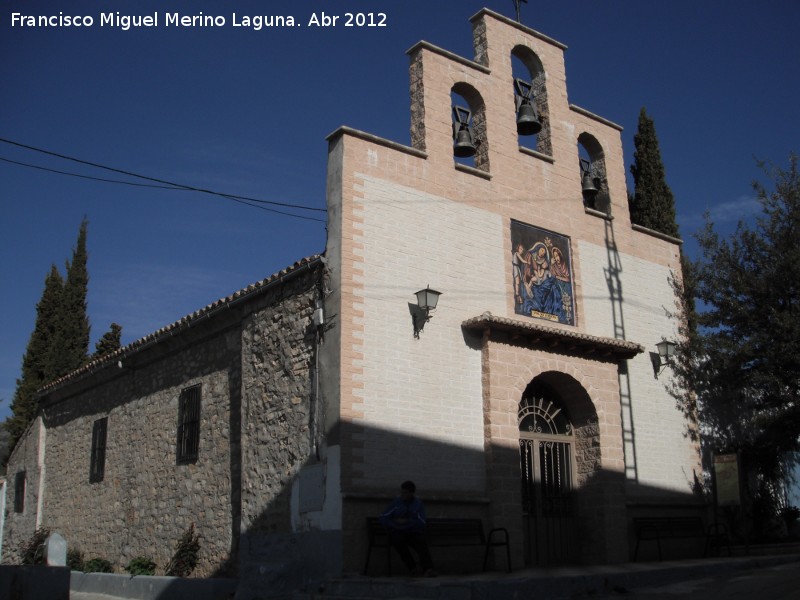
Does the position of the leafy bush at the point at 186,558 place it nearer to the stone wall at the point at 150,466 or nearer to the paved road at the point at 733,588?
the stone wall at the point at 150,466

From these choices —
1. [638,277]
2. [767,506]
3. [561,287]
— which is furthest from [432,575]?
[767,506]

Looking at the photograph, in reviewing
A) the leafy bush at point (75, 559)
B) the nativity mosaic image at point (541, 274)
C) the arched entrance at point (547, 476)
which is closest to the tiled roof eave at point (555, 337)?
the nativity mosaic image at point (541, 274)

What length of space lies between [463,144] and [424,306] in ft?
10.00

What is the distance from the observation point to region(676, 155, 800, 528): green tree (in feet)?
48.9

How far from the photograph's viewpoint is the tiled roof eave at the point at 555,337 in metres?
12.1

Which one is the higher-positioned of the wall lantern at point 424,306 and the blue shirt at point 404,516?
the wall lantern at point 424,306

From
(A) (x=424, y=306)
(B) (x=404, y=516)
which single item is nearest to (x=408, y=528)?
(B) (x=404, y=516)

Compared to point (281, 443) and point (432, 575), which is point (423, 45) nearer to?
point (281, 443)

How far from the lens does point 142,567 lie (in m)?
14.6

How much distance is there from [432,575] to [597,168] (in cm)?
874

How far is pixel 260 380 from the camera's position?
1299 centimetres

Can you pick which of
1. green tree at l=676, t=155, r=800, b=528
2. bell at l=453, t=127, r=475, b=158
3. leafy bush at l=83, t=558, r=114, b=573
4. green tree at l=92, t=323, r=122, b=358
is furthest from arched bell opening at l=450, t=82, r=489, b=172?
green tree at l=92, t=323, r=122, b=358

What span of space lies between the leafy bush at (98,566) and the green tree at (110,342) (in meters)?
11.4

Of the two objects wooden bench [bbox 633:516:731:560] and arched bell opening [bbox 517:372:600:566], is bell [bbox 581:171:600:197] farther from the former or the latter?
wooden bench [bbox 633:516:731:560]
